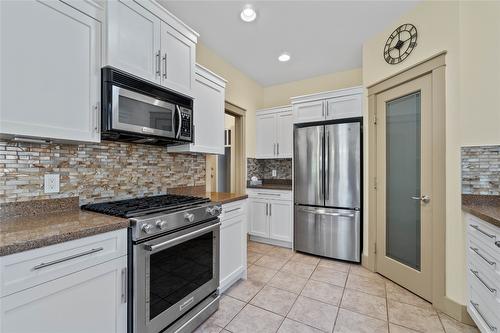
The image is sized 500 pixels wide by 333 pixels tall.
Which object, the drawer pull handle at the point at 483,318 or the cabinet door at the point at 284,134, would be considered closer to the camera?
the drawer pull handle at the point at 483,318

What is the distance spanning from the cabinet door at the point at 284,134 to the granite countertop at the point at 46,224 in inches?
109

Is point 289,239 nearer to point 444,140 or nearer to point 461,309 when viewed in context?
point 461,309

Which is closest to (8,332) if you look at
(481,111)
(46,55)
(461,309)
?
(46,55)

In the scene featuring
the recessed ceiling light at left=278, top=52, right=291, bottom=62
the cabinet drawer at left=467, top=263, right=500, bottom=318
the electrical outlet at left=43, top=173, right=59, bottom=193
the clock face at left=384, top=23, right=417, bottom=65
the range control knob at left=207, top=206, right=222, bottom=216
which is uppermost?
the recessed ceiling light at left=278, top=52, right=291, bottom=62

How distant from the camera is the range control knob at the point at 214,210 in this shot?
74.8 inches

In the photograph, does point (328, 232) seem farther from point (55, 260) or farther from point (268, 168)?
point (55, 260)

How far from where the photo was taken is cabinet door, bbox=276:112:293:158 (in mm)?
3650

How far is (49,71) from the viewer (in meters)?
1.25

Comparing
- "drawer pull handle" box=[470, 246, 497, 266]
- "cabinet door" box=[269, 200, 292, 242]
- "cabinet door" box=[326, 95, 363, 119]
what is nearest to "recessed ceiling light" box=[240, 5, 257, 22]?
"cabinet door" box=[326, 95, 363, 119]

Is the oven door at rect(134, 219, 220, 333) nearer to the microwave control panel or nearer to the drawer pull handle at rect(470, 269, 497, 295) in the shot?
the microwave control panel

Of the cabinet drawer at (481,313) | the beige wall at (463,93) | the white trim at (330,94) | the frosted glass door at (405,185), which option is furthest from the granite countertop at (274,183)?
the cabinet drawer at (481,313)

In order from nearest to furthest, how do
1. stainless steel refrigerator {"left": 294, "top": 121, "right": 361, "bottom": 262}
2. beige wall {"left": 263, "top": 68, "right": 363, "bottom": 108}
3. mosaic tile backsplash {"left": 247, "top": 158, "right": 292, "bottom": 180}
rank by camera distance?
stainless steel refrigerator {"left": 294, "top": 121, "right": 361, "bottom": 262}
beige wall {"left": 263, "top": 68, "right": 363, "bottom": 108}
mosaic tile backsplash {"left": 247, "top": 158, "right": 292, "bottom": 180}

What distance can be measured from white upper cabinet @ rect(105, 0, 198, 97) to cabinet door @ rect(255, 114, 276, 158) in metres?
1.96

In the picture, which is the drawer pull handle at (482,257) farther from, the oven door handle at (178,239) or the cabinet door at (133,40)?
the cabinet door at (133,40)
